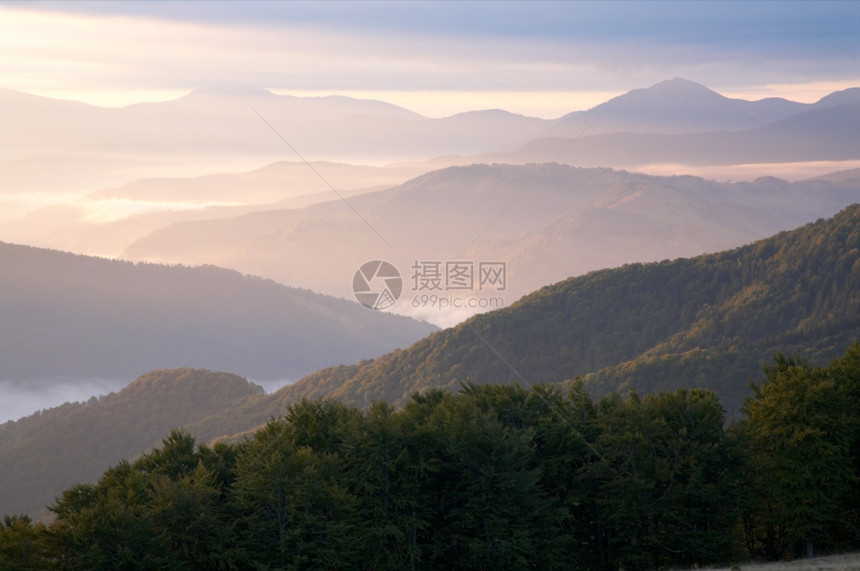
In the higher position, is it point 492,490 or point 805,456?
point 805,456

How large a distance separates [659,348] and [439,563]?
154m

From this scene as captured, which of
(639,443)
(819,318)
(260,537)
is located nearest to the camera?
(260,537)

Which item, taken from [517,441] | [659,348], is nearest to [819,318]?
[659,348]

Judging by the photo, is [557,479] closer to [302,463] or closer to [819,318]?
[302,463]

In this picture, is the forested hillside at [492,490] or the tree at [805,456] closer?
the forested hillside at [492,490]

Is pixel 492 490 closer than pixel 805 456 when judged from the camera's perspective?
Yes

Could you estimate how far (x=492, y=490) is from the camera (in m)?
45.8

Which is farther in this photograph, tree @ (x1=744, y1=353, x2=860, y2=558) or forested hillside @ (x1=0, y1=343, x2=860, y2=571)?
tree @ (x1=744, y1=353, x2=860, y2=558)

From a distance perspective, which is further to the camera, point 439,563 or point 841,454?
point 841,454

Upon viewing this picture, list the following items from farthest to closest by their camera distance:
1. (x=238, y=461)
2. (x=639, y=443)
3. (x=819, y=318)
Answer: (x=819, y=318) < (x=639, y=443) < (x=238, y=461)

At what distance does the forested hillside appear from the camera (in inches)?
1598

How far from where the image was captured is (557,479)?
50375 millimetres

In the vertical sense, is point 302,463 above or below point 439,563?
above

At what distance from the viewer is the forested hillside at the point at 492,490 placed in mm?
40594
